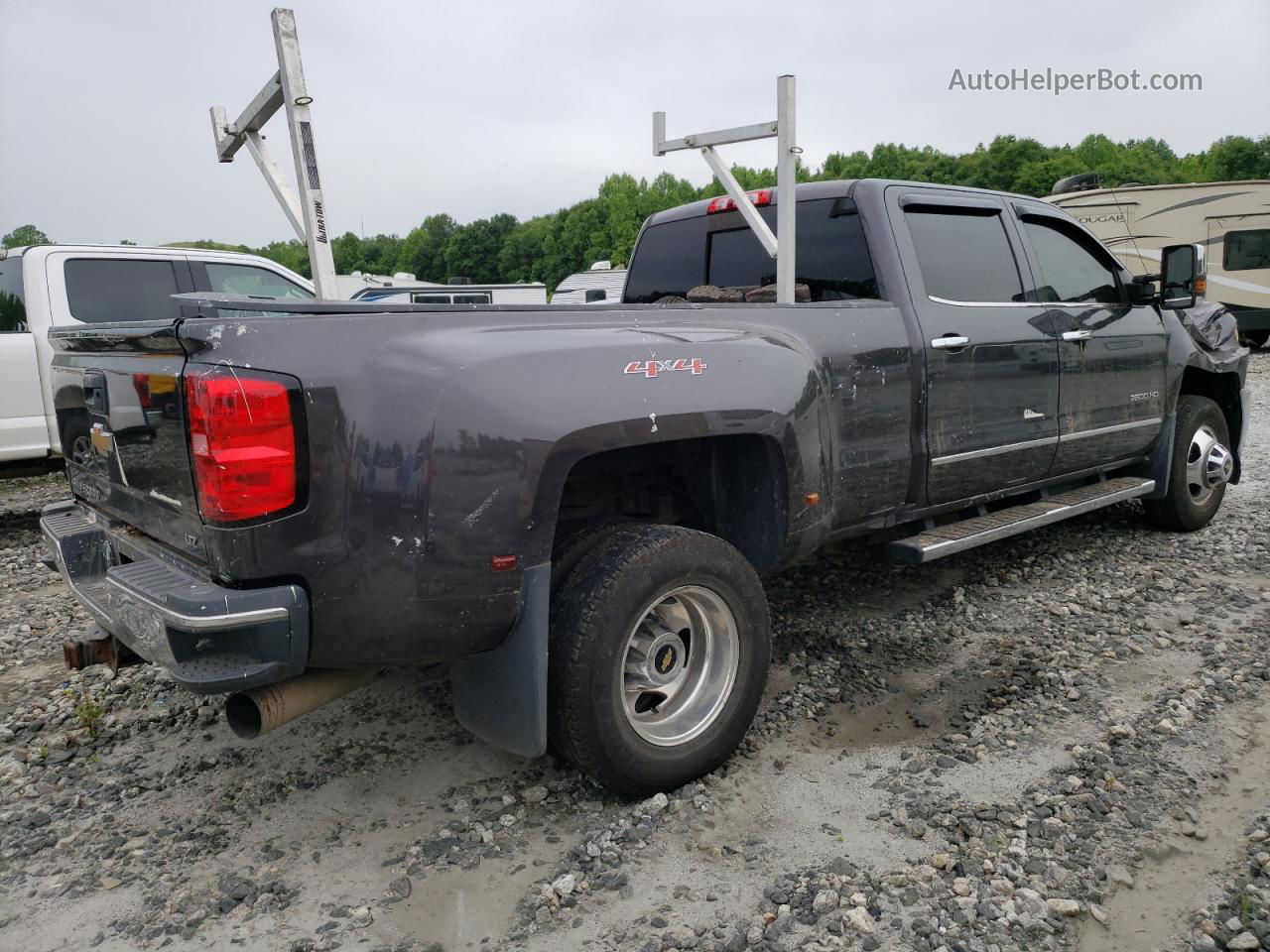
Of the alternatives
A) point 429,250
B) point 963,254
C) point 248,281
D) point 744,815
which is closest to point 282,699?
point 744,815

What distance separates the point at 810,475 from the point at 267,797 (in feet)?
6.79

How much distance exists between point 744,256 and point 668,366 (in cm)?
187

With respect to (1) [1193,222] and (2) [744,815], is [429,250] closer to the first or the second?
(1) [1193,222]

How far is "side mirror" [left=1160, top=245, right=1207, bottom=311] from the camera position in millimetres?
5027

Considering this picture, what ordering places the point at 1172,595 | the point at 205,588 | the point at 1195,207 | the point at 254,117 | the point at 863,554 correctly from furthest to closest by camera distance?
the point at 1195,207
the point at 863,554
the point at 1172,595
the point at 254,117
the point at 205,588

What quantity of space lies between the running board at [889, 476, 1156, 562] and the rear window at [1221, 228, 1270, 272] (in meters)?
14.1

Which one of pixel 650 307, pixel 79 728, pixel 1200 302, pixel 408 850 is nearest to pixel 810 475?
pixel 650 307

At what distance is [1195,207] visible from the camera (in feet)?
53.3

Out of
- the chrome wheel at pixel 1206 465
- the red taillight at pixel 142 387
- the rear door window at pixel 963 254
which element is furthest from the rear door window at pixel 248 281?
the chrome wheel at pixel 1206 465

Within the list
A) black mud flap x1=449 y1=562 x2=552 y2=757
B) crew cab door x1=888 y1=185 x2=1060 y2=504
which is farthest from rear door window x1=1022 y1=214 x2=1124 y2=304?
black mud flap x1=449 y1=562 x2=552 y2=757

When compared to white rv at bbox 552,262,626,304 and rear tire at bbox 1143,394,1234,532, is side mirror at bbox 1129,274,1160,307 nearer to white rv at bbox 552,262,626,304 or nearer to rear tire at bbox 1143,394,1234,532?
rear tire at bbox 1143,394,1234,532

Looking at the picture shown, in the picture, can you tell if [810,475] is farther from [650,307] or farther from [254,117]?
[254,117]

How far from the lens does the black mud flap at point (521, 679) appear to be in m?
2.56

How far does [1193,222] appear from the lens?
1625 centimetres
